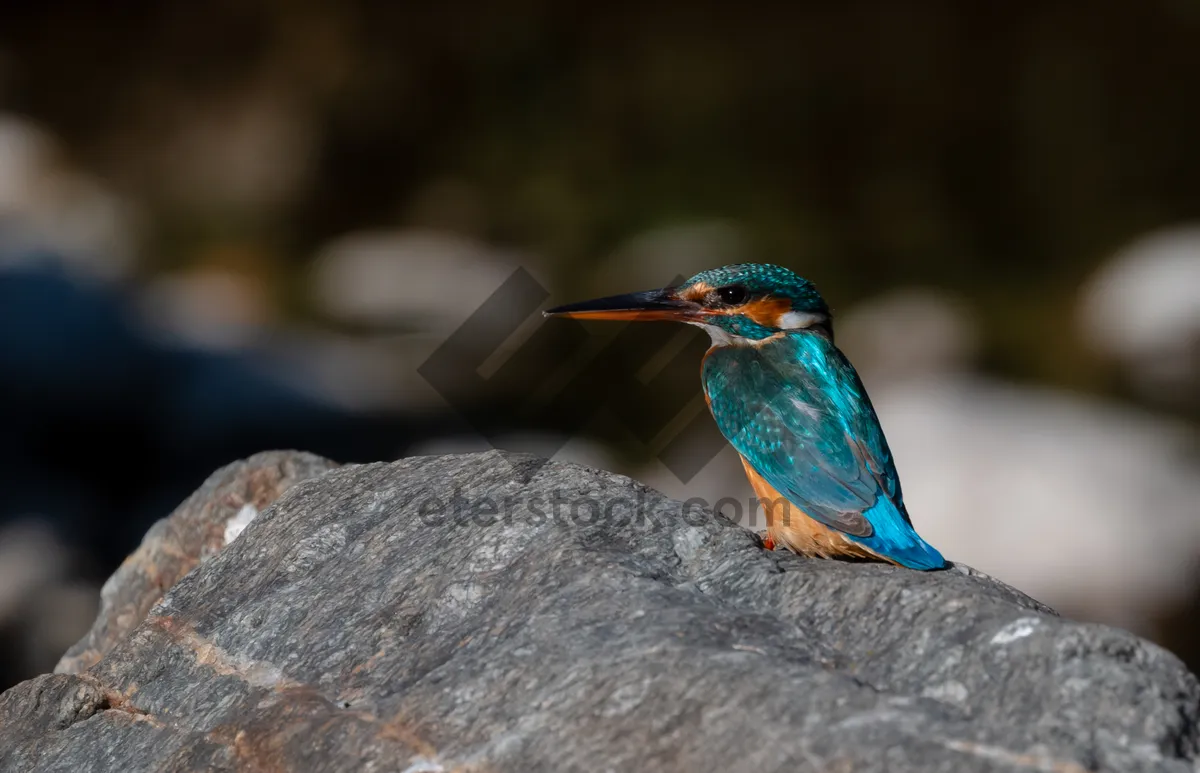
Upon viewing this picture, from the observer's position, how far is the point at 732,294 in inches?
151

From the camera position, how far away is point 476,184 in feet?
38.8

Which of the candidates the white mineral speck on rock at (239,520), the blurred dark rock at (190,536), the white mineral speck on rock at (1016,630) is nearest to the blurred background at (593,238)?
the blurred dark rock at (190,536)

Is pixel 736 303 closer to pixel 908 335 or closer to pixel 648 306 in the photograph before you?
pixel 648 306

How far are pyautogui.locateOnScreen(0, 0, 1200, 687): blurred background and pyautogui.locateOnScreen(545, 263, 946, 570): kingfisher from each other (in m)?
4.47

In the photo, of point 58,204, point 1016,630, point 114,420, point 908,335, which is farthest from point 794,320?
point 58,204

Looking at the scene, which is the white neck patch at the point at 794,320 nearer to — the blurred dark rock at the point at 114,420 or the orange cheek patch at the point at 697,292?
the orange cheek patch at the point at 697,292

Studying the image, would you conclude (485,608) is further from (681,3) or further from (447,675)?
(681,3)

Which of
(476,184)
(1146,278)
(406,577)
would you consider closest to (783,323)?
(406,577)

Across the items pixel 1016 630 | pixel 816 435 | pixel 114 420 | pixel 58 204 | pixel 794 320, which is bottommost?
pixel 1016 630

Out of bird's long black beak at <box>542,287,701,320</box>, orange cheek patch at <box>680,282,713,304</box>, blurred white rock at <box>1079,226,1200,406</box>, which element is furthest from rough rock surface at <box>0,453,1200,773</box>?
blurred white rock at <box>1079,226,1200,406</box>

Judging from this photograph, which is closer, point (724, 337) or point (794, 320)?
point (794, 320)

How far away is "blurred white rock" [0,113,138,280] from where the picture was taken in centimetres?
1210

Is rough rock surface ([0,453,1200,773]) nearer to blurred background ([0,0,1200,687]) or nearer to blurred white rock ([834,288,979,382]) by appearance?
blurred background ([0,0,1200,687])

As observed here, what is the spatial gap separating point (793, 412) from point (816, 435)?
0.12 m
